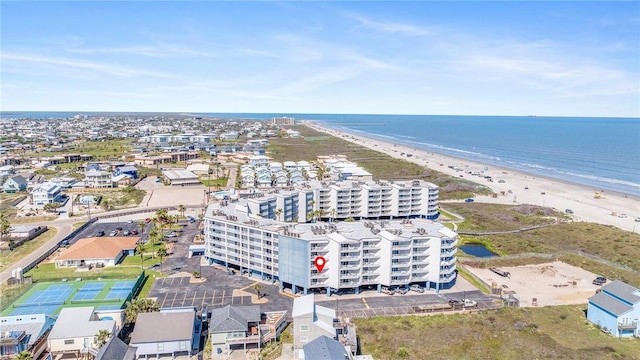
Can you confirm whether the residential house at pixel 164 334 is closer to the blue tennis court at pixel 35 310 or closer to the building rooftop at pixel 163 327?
the building rooftop at pixel 163 327

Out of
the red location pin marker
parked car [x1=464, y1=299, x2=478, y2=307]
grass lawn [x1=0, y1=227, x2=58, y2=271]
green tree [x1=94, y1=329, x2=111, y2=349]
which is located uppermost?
the red location pin marker

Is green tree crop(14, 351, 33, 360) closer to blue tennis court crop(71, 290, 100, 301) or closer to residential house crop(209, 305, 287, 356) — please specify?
blue tennis court crop(71, 290, 100, 301)

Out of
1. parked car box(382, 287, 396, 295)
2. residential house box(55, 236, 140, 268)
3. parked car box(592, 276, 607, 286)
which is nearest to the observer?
parked car box(382, 287, 396, 295)

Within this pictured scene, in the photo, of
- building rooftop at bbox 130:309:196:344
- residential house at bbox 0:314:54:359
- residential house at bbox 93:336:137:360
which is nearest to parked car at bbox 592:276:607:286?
building rooftop at bbox 130:309:196:344

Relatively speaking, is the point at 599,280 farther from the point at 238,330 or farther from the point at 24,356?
the point at 24,356

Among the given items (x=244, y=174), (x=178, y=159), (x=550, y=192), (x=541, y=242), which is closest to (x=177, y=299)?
(x=541, y=242)

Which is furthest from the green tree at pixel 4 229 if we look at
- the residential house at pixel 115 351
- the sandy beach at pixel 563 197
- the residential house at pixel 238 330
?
the sandy beach at pixel 563 197

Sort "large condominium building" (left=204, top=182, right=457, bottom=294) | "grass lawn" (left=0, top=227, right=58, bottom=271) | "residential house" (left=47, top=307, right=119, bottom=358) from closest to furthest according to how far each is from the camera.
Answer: "residential house" (left=47, top=307, right=119, bottom=358) → "large condominium building" (left=204, top=182, right=457, bottom=294) → "grass lawn" (left=0, top=227, right=58, bottom=271)
